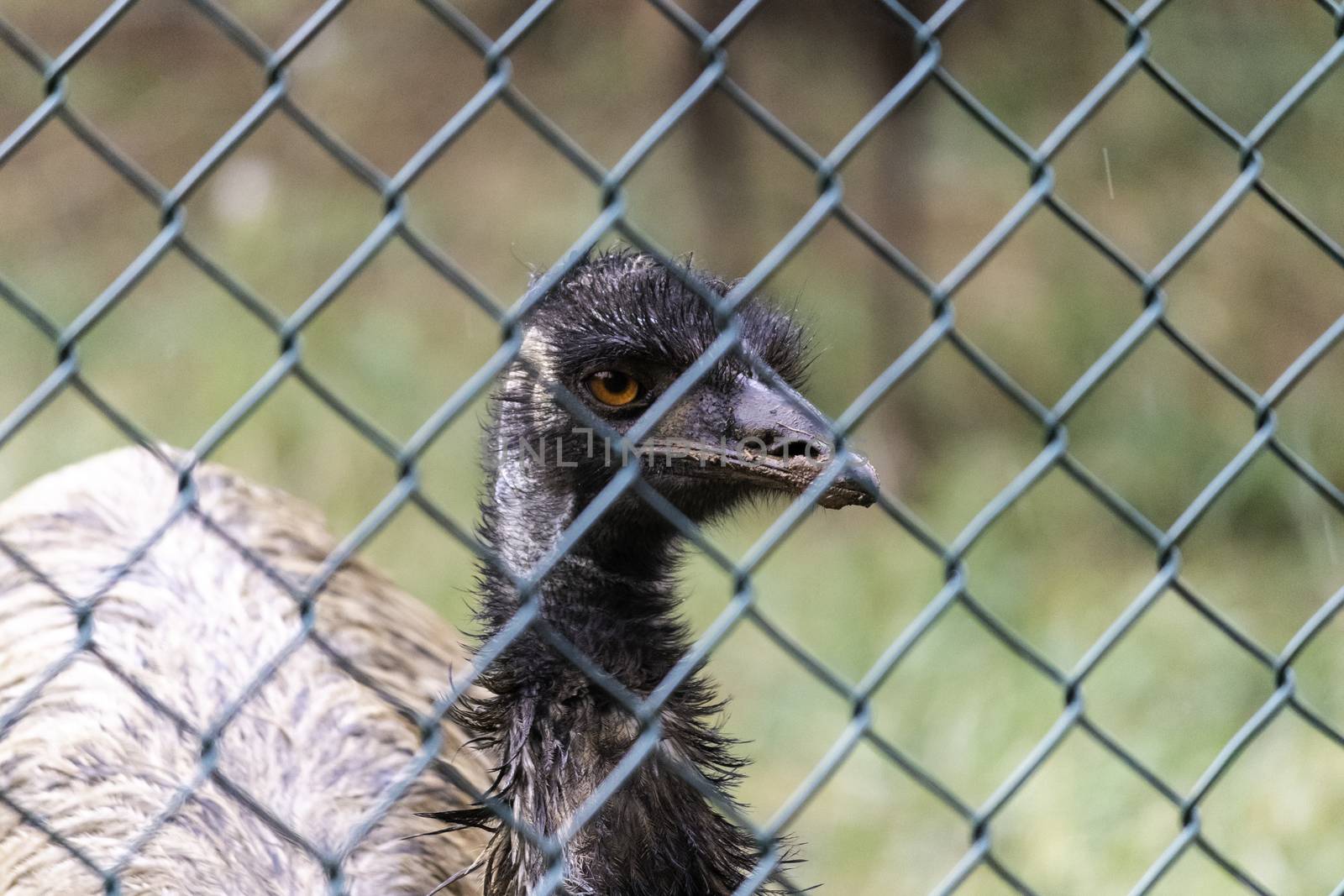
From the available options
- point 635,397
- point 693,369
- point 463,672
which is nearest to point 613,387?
point 635,397

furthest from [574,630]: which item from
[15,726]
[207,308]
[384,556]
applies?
[207,308]

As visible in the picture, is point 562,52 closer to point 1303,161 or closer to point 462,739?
point 1303,161

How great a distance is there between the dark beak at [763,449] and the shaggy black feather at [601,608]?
0.02 meters

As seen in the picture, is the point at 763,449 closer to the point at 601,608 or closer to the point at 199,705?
the point at 601,608

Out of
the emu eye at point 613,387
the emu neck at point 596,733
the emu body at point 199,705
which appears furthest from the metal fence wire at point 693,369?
the emu body at point 199,705

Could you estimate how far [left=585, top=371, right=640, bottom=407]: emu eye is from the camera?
2.53 m

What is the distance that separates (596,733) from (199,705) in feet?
3.04

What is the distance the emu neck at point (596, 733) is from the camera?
225cm

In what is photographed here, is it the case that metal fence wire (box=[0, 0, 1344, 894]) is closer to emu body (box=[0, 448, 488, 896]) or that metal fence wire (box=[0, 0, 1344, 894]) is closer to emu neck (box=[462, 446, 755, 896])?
emu neck (box=[462, 446, 755, 896])

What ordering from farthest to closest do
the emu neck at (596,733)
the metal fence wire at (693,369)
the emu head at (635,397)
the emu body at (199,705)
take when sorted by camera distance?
the emu body at (199,705), the emu head at (635,397), the emu neck at (596,733), the metal fence wire at (693,369)

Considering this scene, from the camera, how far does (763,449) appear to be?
2.38m

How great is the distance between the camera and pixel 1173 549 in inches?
81.6

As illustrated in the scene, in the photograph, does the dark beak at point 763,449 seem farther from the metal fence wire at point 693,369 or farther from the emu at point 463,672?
the metal fence wire at point 693,369

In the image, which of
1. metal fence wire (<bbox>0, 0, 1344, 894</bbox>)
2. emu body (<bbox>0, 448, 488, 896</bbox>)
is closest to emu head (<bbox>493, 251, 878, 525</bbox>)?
metal fence wire (<bbox>0, 0, 1344, 894</bbox>)
